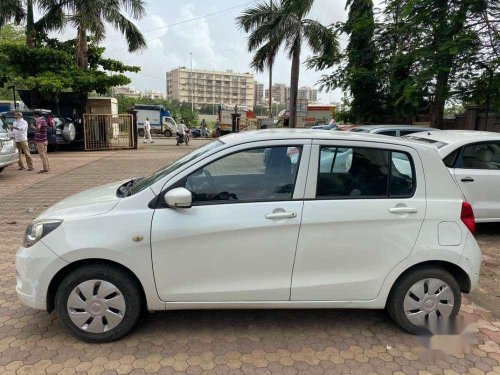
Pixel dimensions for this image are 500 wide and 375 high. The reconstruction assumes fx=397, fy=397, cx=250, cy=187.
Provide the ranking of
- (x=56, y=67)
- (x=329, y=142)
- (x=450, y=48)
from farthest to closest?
(x=56, y=67) → (x=450, y=48) → (x=329, y=142)

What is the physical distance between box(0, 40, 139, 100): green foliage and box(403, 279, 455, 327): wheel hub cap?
1659cm

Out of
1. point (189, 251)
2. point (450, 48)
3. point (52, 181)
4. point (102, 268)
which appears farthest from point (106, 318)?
point (450, 48)

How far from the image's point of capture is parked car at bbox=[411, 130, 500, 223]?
5578 mm

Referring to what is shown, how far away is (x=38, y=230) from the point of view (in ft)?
9.76

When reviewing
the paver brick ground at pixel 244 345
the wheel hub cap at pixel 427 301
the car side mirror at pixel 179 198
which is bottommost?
the paver brick ground at pixel 244 345

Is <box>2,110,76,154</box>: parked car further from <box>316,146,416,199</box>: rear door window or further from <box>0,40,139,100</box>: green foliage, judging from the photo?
<box>316,146,416,199</box>: rear door window

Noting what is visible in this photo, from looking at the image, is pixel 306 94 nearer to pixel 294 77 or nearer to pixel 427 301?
pixel 294 77

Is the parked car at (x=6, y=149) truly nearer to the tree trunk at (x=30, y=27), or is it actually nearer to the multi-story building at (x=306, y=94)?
the tree trunk at (x=30, y=27)

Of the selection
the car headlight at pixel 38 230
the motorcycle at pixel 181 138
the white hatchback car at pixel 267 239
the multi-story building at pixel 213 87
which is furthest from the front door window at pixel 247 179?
the multi-story building at pixel 213 87

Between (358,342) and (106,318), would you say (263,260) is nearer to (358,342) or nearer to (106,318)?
(358,342)

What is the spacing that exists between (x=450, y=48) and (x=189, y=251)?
8.70 metres

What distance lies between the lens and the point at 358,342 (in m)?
3.15

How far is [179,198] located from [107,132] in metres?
17.9

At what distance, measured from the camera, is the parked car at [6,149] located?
31.9ft
